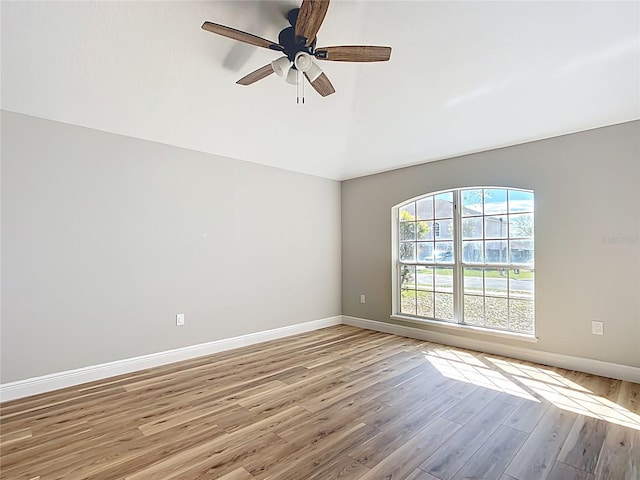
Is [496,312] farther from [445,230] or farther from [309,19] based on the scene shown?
[309,19]

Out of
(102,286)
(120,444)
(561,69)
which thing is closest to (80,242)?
(102,286)

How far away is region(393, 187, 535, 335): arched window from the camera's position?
12.6 ft

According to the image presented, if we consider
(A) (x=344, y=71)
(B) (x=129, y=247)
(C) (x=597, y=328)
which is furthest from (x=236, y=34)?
(C) (x=597, y=328)

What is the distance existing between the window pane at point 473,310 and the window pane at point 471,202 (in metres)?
1.08

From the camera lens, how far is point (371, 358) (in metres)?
3.79

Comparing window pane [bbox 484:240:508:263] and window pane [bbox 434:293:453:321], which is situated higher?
window pane [bbox 484:240:508:263]

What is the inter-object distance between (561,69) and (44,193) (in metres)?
4.60

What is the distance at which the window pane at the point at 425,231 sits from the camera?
15.4 feet

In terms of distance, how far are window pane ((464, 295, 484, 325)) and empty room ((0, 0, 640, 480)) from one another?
37 millimetres

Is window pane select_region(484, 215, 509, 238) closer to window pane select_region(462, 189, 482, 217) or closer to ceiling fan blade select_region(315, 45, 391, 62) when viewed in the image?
window pane select_region(462, 189, 482, 217)

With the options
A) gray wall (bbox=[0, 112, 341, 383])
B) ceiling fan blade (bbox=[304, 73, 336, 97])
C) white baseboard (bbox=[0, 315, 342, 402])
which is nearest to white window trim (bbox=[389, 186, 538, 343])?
gray wall (bbox=[0, 112, 341, 383])

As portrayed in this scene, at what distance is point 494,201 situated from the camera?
4.06 meters

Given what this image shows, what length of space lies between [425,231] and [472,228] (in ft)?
2.17

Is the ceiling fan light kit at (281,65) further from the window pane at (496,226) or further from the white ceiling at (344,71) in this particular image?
the window pane at (496,226)
